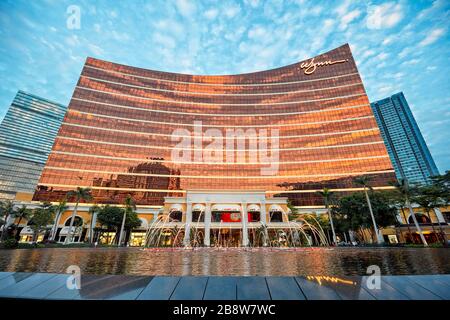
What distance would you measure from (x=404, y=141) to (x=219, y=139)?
168m

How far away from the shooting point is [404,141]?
163000 millimetres

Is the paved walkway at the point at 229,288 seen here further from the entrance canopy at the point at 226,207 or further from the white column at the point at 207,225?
the entrance canopy at the point at 226,207

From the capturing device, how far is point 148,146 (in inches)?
2753

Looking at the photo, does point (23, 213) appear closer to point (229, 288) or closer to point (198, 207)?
point (198, 207)

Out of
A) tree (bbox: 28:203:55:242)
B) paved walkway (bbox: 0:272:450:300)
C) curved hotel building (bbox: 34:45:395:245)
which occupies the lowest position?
paved walkway (bbox: 0:272:450:300)

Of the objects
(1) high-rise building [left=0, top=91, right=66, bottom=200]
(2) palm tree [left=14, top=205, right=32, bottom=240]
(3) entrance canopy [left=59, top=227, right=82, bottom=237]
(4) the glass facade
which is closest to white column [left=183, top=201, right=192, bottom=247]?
(4) the glass facade

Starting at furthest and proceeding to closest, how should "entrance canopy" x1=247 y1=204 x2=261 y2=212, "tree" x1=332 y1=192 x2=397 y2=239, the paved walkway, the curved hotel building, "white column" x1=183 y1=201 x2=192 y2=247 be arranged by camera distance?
the curved hotel building
"entrance canopy" x1=247 y1=204 x2=261 y2=212
"white column" x1=183 y1=201 x2=192 y2=247
"tree" x1=332 y1=192 x2=397 y2=239
the paved walkway

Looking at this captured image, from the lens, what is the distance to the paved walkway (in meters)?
3.97

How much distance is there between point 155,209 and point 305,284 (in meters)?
59.5

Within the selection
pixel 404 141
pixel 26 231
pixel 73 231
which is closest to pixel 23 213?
pixel 26 231

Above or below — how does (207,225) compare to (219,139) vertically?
below

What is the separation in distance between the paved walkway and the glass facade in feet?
204

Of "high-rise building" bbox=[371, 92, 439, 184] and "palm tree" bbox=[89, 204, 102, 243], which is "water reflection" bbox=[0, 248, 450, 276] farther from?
"high-rise building" bbox=[371, 92, 439, 184]
